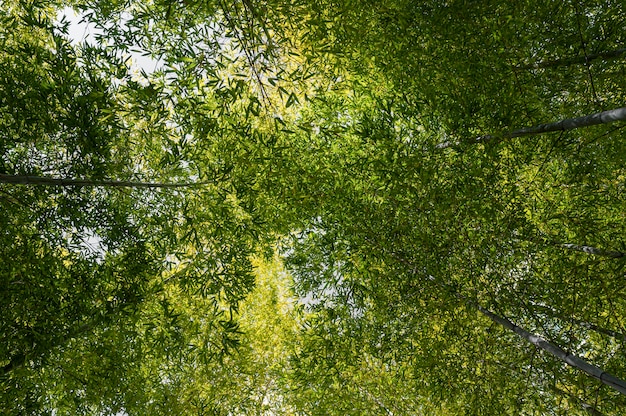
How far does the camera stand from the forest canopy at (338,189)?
323cm

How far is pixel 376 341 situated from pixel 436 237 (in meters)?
1.34

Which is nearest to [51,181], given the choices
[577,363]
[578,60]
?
[577,363]

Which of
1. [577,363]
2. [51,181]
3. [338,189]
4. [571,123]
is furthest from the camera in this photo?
[338,189]

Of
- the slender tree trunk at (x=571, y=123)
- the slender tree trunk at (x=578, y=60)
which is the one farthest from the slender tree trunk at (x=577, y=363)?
the slender tree trunk at (x=578, y=60)

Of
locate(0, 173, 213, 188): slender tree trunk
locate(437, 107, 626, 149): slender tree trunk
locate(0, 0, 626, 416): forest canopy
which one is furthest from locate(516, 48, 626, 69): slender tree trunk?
locate(0, 173, 213, 188): slender tree trunk

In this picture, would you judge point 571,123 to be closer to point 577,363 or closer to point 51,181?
point 577,363

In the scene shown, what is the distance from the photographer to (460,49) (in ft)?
11.8

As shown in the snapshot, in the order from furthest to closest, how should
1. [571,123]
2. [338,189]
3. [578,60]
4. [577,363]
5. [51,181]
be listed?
[338,189] < [578,60] < [51,181] < [577,363] < [571,123]

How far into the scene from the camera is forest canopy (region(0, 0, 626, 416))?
3.23 meters

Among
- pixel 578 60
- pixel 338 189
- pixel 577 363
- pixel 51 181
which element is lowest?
pixel 577 363

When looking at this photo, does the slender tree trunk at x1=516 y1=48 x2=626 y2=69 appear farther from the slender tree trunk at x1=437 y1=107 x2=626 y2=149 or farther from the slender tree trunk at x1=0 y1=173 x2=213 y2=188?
the slender tree trunk at x1=0 y1=173 x2=213 y2=188

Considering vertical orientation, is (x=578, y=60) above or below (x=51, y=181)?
above

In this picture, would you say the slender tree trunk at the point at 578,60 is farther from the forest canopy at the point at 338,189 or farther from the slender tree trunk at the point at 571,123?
the slender tree trunk at the point at 571,123

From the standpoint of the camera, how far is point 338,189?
4445 mm
